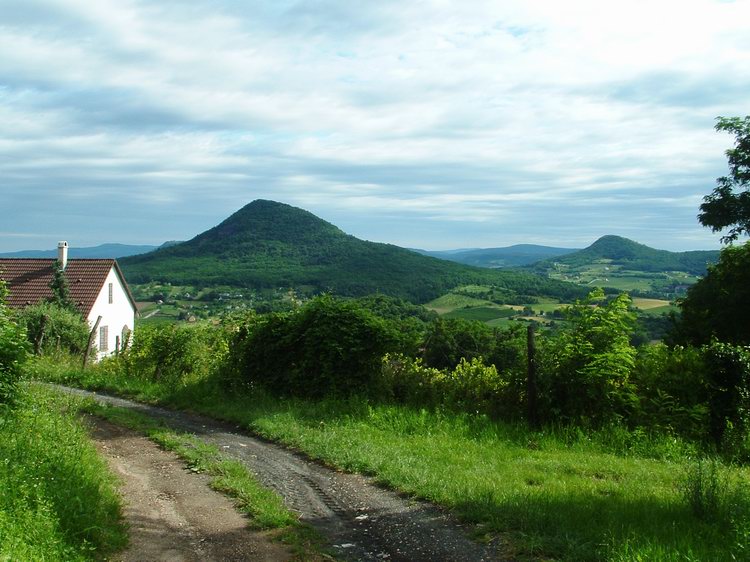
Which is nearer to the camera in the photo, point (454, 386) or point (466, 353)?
point (454, 386)

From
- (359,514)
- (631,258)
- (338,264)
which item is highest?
(631,258)

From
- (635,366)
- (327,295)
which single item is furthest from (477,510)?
(327,295)

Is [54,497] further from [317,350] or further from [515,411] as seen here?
[317,350]

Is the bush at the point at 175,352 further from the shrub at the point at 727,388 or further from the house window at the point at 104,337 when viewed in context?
the house window at the point at 104,337

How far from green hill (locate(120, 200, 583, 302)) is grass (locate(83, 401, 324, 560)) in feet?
208

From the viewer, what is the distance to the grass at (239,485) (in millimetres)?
6539

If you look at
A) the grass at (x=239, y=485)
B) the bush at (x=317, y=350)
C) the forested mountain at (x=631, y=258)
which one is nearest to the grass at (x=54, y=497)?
the grass at (x=239, y=485)

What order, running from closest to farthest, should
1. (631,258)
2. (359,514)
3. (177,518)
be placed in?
(177,518)
(359,514)
(631,258)

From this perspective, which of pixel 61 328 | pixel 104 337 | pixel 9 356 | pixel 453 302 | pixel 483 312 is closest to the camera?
pixel 9 356

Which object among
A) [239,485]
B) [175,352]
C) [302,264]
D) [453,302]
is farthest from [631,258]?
[239,485]

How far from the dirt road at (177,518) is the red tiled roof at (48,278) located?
37.2 metres

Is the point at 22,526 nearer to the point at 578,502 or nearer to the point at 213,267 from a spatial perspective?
the point at 578,502

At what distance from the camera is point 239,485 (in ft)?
26.7

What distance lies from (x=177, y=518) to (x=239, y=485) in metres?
1.17
